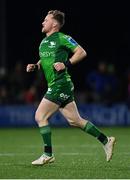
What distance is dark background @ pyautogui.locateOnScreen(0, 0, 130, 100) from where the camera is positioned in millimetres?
27641

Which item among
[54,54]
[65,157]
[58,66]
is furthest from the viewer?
[65,157]

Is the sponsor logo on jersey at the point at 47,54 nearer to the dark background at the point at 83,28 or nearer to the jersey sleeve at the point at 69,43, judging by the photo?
the jersey sleeve at the point at 69,43

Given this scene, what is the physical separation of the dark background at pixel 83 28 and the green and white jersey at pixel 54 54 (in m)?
15.8

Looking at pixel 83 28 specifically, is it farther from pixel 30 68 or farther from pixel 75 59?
pixel 75 59

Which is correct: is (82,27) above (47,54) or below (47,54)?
below

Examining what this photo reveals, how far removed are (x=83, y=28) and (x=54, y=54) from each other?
16561mm


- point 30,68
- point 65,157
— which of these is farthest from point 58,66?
point 65,157

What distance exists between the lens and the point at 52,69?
11.4 m

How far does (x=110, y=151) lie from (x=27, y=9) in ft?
56.1

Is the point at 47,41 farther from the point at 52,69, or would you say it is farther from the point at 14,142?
the point at 14,142

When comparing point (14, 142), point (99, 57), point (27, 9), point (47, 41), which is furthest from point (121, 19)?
point (47, 41)

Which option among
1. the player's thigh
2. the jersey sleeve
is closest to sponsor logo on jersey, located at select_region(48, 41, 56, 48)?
the jersey sleeve

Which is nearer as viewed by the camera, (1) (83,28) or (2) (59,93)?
(2) (59,93)

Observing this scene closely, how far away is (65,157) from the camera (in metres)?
12.8
